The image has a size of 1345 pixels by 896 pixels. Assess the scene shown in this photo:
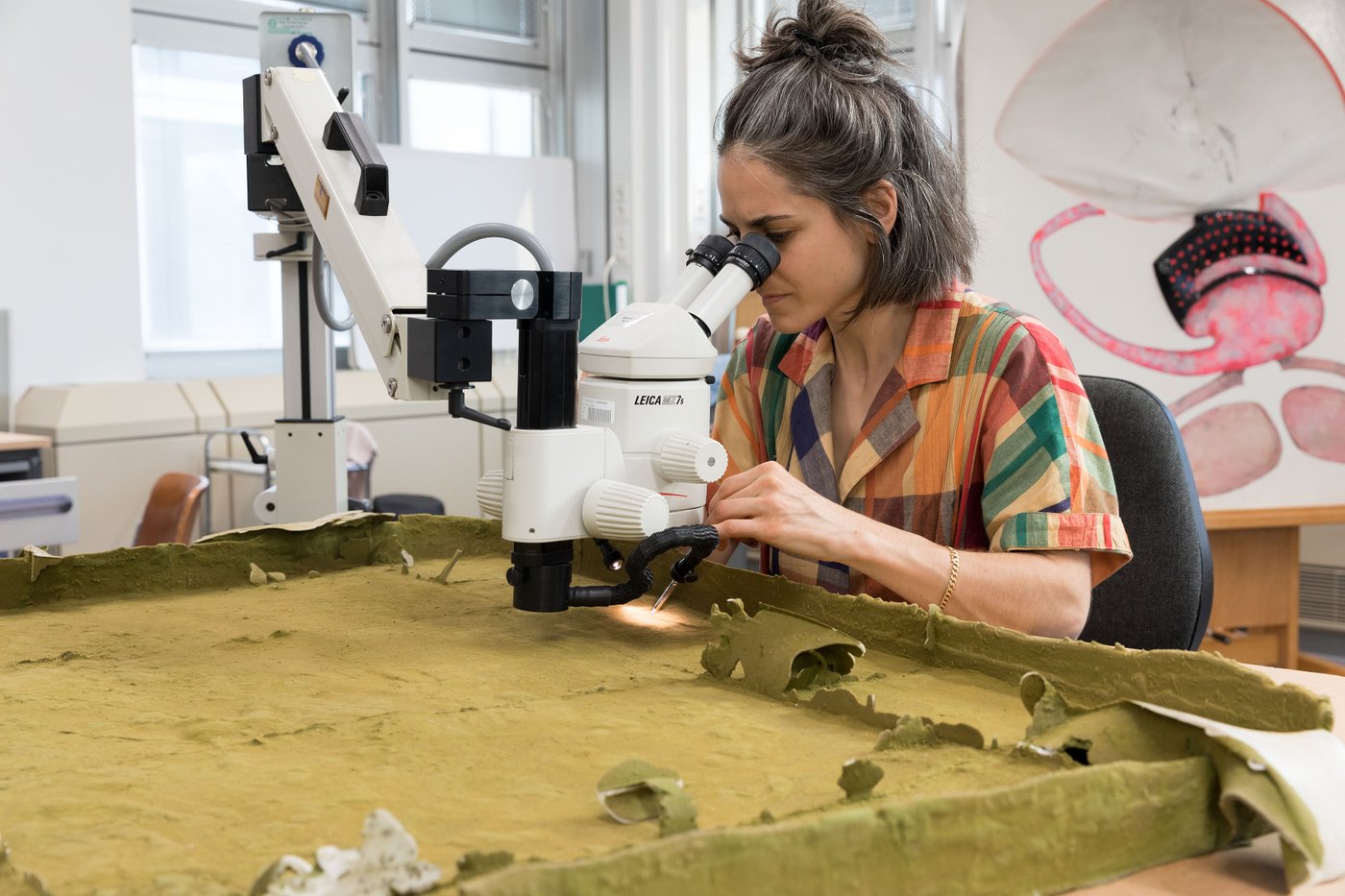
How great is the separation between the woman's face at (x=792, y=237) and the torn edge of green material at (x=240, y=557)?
0.44 m

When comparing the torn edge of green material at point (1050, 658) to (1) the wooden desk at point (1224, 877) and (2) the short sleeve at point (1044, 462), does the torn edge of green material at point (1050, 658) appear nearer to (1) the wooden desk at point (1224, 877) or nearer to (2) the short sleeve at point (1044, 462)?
(1) the wooden desk at point (1224, 877)

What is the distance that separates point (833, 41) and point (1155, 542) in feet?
2.34

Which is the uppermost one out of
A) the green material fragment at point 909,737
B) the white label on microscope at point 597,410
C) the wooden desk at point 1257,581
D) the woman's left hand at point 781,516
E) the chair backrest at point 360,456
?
the white label on microscope at point 597,410

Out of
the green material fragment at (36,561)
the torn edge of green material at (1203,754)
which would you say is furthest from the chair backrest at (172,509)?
the torn edge of green material at (1203,754)

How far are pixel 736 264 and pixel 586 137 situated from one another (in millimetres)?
4154

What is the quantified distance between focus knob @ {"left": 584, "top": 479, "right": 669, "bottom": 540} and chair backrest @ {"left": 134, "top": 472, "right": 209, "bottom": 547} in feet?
7.81

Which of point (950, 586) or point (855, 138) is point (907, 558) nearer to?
point (950, 586)

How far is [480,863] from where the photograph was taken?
586 mm

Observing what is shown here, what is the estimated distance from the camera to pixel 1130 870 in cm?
69

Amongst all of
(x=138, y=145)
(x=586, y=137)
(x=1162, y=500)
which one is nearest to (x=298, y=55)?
(x=1162, y=500)

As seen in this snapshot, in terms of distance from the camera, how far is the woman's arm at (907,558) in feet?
3.99

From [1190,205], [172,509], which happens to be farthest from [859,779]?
[172,509]

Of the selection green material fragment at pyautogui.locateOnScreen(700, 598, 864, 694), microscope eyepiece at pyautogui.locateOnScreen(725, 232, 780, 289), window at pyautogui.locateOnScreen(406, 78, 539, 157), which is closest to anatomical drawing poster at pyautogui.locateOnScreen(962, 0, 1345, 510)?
microscope eyepiece at pyautogui.locateOnScreen(725, 232, 780, 289)

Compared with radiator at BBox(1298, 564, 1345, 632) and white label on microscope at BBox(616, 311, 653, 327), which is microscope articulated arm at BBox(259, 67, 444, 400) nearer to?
white label on microscope at BBox(616, 311, 653, 327)
